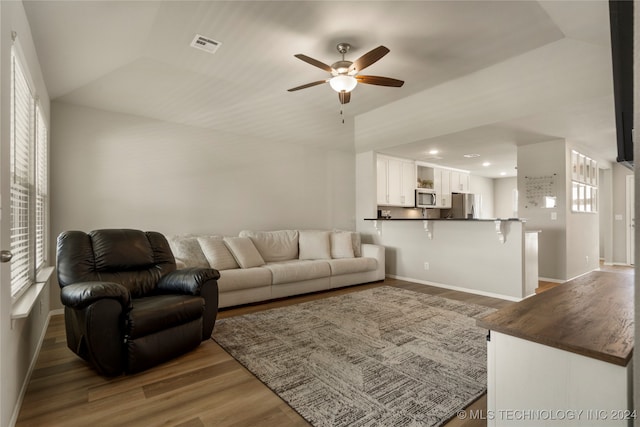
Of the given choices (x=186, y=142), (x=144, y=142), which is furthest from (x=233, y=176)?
(x=144, y=142)

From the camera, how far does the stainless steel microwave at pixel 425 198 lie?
7.17 metres

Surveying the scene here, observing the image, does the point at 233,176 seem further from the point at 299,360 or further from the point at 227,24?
the point at 299,360

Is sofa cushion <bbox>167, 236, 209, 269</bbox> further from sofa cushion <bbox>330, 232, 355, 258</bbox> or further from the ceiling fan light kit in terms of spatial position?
the ceiling fan light kit

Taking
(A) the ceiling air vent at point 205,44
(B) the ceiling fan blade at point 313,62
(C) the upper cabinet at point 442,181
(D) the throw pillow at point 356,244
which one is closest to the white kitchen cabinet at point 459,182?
(C) the upper cabinet at point 442,181

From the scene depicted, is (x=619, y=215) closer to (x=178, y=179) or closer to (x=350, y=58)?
(x=350, y=58)

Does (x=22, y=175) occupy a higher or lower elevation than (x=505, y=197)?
lower

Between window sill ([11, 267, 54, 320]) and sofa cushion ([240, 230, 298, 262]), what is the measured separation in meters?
2.52

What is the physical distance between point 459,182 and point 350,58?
607 cm

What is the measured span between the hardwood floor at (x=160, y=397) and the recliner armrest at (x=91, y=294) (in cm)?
52

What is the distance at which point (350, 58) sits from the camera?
11.0 feet

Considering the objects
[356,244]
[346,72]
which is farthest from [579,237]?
[346,72]

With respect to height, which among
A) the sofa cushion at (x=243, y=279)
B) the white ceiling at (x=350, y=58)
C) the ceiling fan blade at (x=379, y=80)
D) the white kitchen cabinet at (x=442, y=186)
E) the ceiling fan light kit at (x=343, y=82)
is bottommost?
the sofa cushion at (x=243, y=279)

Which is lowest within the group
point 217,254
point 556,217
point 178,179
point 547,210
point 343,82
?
point 217,254

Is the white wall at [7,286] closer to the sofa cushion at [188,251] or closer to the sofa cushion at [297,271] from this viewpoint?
the sofa cushion at [188,251]
